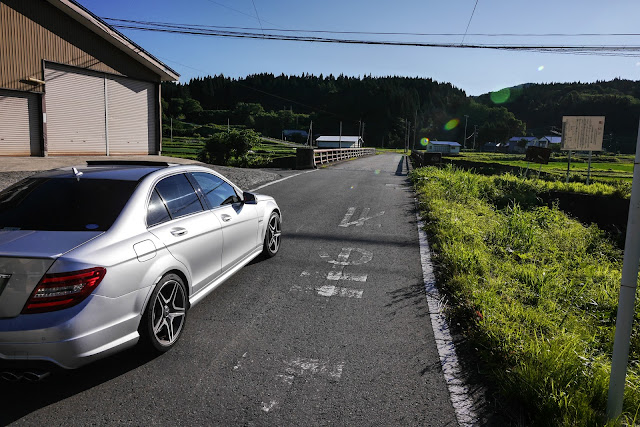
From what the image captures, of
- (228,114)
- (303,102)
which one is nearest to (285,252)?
(228,114)

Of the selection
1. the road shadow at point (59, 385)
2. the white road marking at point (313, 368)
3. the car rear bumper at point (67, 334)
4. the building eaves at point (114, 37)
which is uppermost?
the building eaves at point (114, 37)

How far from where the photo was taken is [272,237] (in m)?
6.12

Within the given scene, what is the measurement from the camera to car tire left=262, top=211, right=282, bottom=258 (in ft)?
19.4

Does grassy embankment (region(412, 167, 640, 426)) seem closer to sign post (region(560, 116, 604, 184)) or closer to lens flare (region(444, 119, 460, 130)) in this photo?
sign post (region(560, 116, 604, 184))

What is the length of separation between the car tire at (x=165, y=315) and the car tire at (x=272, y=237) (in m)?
2.33

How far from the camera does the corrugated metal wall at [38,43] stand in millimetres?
14484

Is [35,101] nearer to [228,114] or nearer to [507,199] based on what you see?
[507,199]

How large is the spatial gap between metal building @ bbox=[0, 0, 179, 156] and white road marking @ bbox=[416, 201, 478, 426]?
16.3m

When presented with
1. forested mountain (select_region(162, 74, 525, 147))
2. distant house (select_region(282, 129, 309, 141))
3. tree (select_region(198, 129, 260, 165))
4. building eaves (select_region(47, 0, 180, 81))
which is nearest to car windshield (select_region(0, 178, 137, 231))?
building eaves (select_region(47, 0, 180, 81))

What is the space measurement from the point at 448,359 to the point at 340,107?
167080 mm

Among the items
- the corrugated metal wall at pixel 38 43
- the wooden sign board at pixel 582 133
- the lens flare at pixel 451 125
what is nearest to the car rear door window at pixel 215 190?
the corrugated metal wall at pixel 38 43

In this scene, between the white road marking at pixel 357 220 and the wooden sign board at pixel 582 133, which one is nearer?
the white road marking at pixel 357 220

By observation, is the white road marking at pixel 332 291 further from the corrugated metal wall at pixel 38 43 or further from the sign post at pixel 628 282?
the corrugated metal wall at pixel 38 43

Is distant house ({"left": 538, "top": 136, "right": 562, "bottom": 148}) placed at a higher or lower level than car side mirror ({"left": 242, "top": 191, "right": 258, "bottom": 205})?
higher
